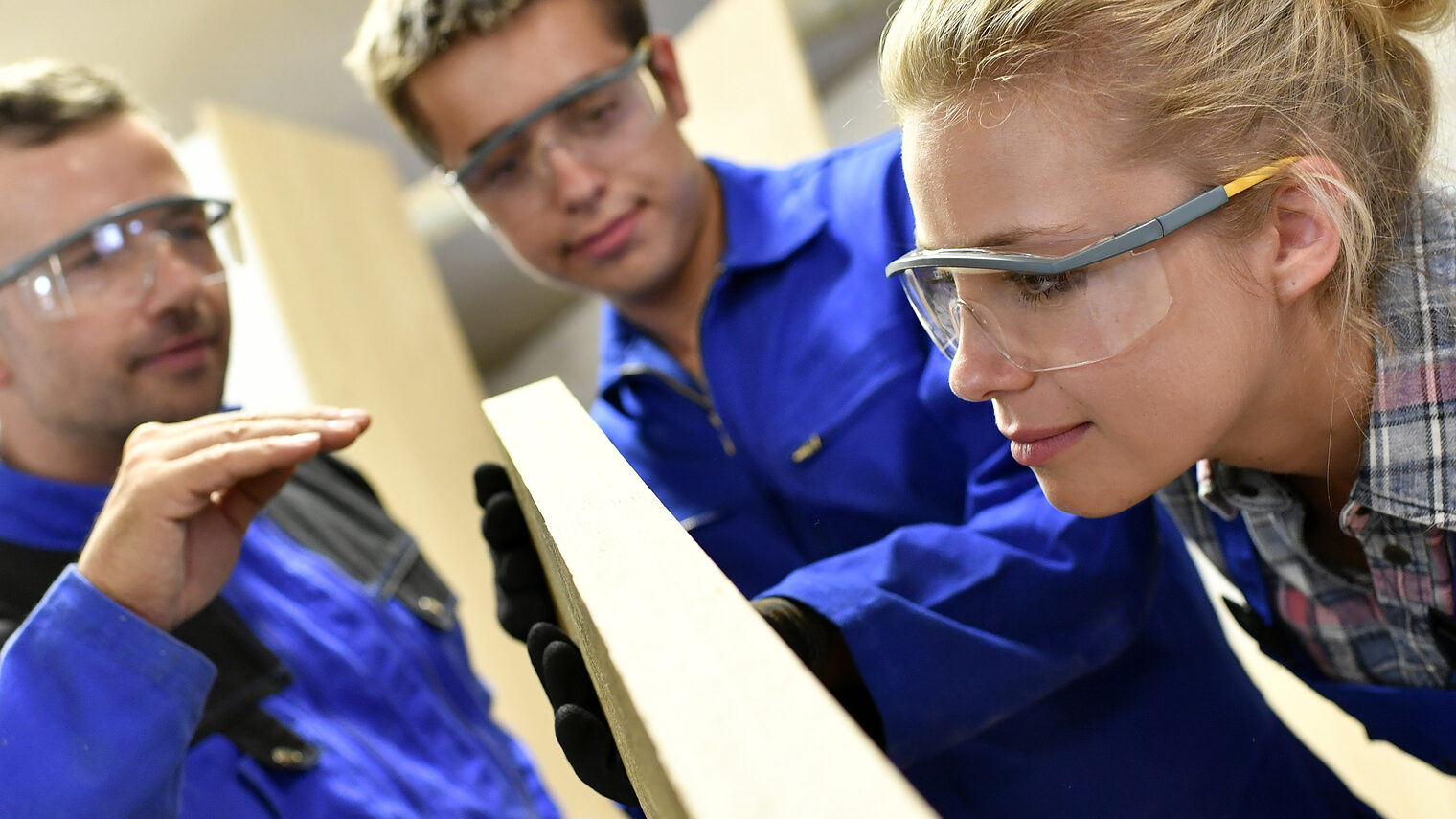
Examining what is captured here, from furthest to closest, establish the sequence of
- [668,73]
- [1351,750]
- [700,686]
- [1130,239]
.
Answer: [1351,750]
[668,73]
[1130,239]
[700,686]

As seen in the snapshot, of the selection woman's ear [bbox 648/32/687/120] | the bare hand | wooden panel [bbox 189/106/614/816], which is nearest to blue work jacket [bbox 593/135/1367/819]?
woman's ear [bbox 648/32/687/120]

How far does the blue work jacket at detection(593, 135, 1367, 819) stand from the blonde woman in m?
0.11

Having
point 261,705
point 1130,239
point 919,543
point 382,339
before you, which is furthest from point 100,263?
point 382,339

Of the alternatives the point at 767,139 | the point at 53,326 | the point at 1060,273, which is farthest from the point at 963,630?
the point at 767,139

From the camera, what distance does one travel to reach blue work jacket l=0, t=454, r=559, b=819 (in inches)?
33.4

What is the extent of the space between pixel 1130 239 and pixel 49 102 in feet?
3.64

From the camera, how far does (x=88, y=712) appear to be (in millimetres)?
856

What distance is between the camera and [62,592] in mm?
872

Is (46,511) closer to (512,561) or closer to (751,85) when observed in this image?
(512,561)

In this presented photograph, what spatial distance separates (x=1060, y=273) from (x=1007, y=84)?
0.12m

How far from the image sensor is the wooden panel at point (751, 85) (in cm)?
207

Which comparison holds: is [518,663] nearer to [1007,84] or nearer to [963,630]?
[963,630]

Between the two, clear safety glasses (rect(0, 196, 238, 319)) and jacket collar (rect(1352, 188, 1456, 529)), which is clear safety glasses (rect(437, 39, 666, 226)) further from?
jacket collar (rect(1352, 188, 1456, 529))

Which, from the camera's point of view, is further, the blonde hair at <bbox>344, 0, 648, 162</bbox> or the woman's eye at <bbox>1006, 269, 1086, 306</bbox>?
the blonde hair at <bbox>344, 0, 648, 162</bbox>
